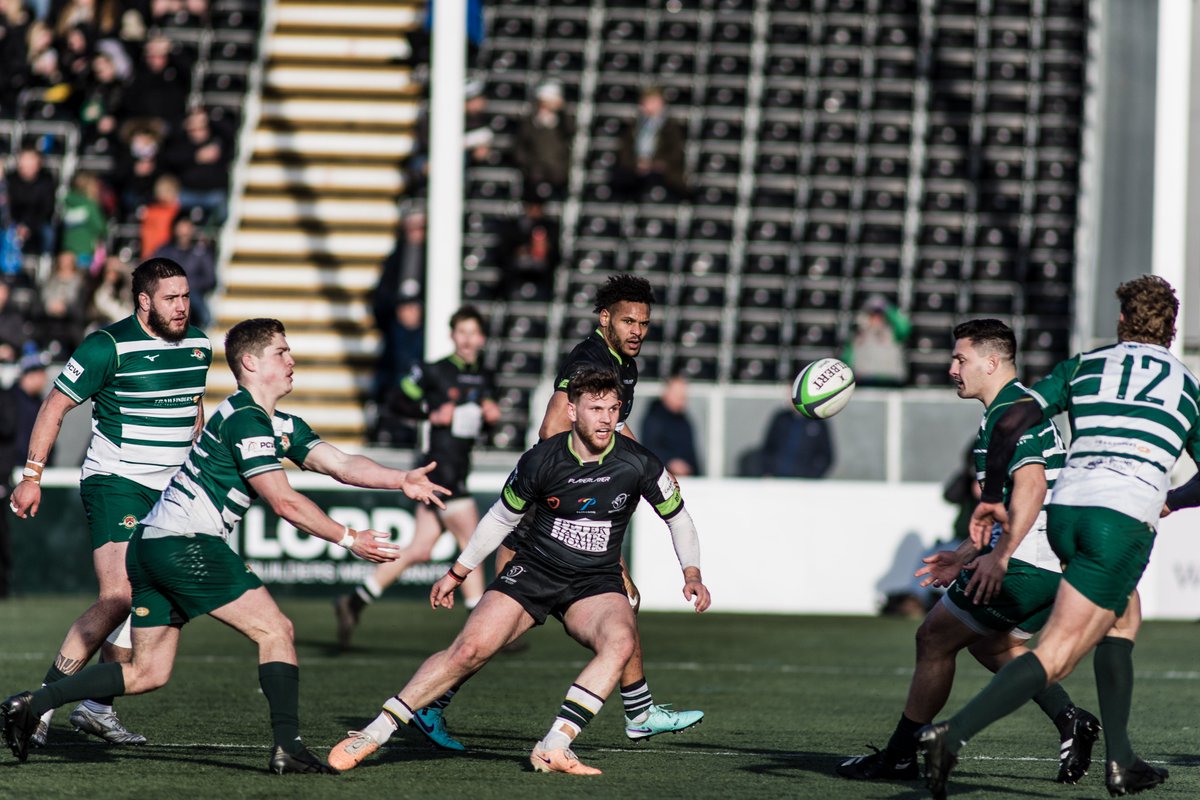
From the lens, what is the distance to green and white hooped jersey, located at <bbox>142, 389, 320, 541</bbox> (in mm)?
6828

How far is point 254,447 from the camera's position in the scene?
6.82 metres

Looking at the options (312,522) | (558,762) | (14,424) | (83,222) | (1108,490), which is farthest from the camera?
(83,222)

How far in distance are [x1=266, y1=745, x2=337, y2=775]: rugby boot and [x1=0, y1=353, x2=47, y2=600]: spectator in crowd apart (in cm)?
974

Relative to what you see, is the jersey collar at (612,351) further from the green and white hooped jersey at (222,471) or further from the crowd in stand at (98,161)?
the crowd in stand at (98,161)

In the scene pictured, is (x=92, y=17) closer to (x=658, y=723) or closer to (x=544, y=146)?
(x=544, y=146)

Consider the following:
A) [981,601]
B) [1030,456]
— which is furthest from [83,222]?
[1030,456]

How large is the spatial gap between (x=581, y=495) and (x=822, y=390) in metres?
1.74

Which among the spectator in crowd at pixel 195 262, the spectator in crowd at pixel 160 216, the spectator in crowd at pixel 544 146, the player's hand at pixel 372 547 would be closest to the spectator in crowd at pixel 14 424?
the spectator in crowd at pixel 195 262

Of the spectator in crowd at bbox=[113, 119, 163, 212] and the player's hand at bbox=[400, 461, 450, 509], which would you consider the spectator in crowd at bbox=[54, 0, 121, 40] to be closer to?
the spectator in crowd at bbox=[113, 119, 163, 212]

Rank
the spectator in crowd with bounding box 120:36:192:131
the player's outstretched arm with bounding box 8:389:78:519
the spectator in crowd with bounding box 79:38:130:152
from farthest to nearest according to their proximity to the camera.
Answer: the spectator in crowd with bounding box 79:38:130:152 < the spectator in crowd with bounding box 120:36:192:131 < the player's outstretched arm with bounding box 8:389:78:519

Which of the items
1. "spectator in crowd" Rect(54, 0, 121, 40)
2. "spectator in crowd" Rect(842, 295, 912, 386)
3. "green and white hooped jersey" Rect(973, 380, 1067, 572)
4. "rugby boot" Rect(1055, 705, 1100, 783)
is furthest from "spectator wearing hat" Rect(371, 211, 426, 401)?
"rugby boot" Rect(1055, 705, 1100, 783)

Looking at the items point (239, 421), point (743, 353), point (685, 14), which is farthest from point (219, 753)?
point (685, 14)

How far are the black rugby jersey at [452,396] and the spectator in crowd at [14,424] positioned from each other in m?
5.13

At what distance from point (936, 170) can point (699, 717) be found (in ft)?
50.0
